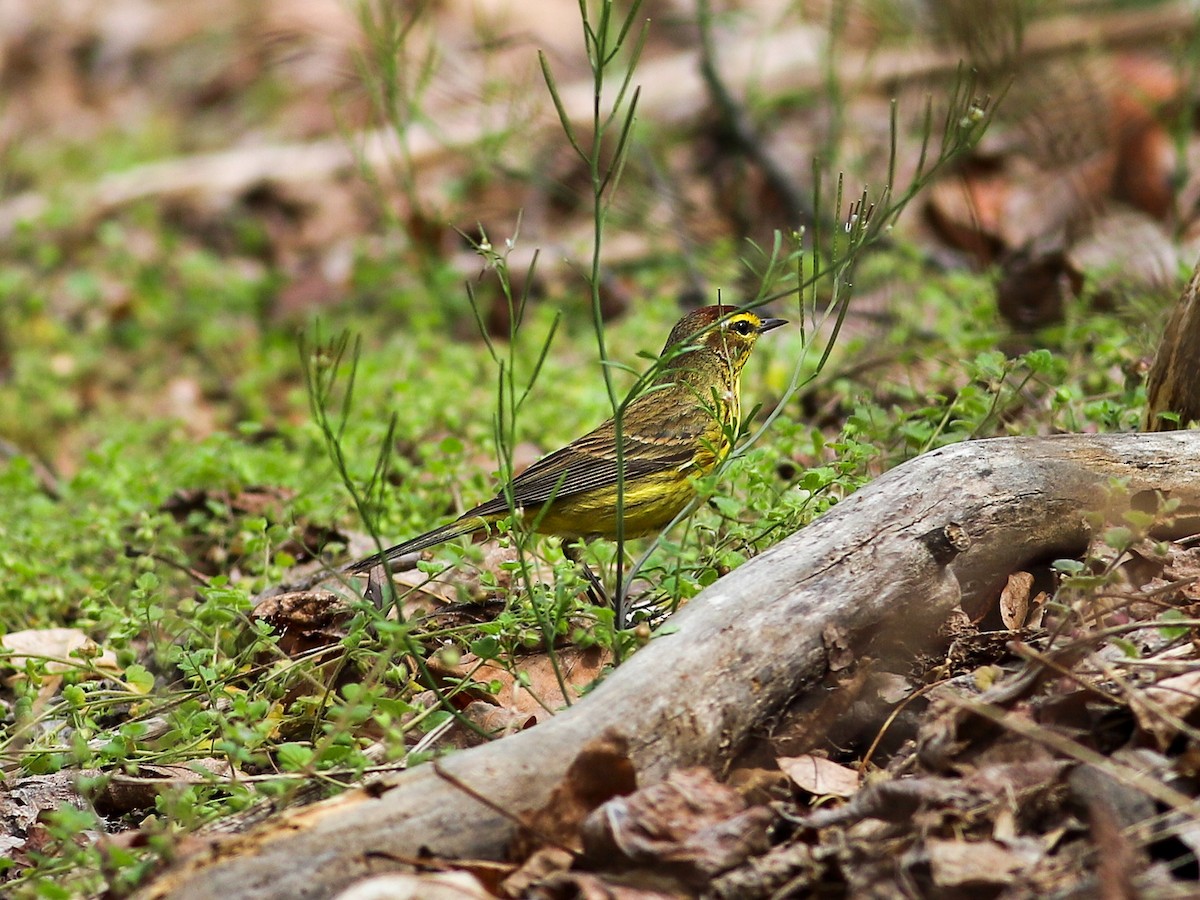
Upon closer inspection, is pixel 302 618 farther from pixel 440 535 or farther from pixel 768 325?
pixel 768 325

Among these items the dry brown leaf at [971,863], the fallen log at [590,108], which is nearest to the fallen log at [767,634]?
the dry brown leaf at [971,863]

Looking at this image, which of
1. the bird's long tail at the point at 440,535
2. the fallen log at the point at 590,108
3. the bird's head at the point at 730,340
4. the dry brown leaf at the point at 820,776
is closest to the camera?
the dry brown leaf at the point at 820,776

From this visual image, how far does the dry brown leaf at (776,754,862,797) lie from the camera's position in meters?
3.48

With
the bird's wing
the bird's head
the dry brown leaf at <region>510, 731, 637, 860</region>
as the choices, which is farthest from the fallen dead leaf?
the bird's head

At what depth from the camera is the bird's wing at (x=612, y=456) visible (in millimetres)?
5617

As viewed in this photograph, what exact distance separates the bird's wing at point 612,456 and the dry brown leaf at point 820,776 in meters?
2.06

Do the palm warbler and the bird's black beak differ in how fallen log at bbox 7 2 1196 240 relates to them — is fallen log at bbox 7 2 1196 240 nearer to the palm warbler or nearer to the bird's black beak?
the bird's black beak

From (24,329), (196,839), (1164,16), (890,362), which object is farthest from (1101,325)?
(24,329)

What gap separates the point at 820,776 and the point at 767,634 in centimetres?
41

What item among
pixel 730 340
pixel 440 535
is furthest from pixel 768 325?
pixel 440 535

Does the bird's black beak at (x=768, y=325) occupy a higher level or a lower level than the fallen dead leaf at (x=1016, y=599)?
higher

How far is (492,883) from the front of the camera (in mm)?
3180

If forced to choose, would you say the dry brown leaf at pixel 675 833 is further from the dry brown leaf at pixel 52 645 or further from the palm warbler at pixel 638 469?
the dry brown leaf at pixel 52 645

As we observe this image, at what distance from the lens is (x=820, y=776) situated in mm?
3533
